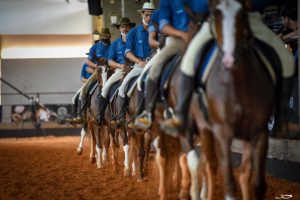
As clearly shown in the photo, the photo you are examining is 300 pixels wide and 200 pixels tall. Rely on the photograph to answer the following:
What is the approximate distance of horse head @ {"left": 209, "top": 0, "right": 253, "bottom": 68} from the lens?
5.11 meters

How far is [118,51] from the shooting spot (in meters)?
12.5

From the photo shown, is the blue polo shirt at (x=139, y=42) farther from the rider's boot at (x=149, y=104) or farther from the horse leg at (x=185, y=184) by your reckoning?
the horse leg at (x=185, y=184)

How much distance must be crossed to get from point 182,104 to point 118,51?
6.78 meters

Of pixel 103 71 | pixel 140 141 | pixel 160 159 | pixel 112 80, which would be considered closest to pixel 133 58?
pixel 140 141

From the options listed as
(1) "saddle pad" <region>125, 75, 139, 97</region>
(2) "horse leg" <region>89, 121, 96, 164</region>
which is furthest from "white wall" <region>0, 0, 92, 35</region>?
(1) "saddle pad" <region>125, 75, 139, 97</region>

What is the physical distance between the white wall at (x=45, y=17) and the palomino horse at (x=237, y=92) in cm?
2832

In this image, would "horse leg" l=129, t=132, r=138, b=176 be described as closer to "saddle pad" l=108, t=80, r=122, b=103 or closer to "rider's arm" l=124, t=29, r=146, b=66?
"saddle pad" l=108, t=80, r=122, b=103

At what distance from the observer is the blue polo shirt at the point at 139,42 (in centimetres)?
1062

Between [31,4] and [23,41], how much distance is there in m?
2.64

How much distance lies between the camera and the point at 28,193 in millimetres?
8297

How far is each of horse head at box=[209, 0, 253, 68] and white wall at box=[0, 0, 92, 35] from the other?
1114 inches

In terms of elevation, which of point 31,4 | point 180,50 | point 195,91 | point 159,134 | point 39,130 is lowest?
point 39,130

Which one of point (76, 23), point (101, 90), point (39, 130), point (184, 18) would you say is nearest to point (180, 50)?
Result: point (184, 18)

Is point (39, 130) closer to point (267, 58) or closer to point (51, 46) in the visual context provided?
point (51, 46)
